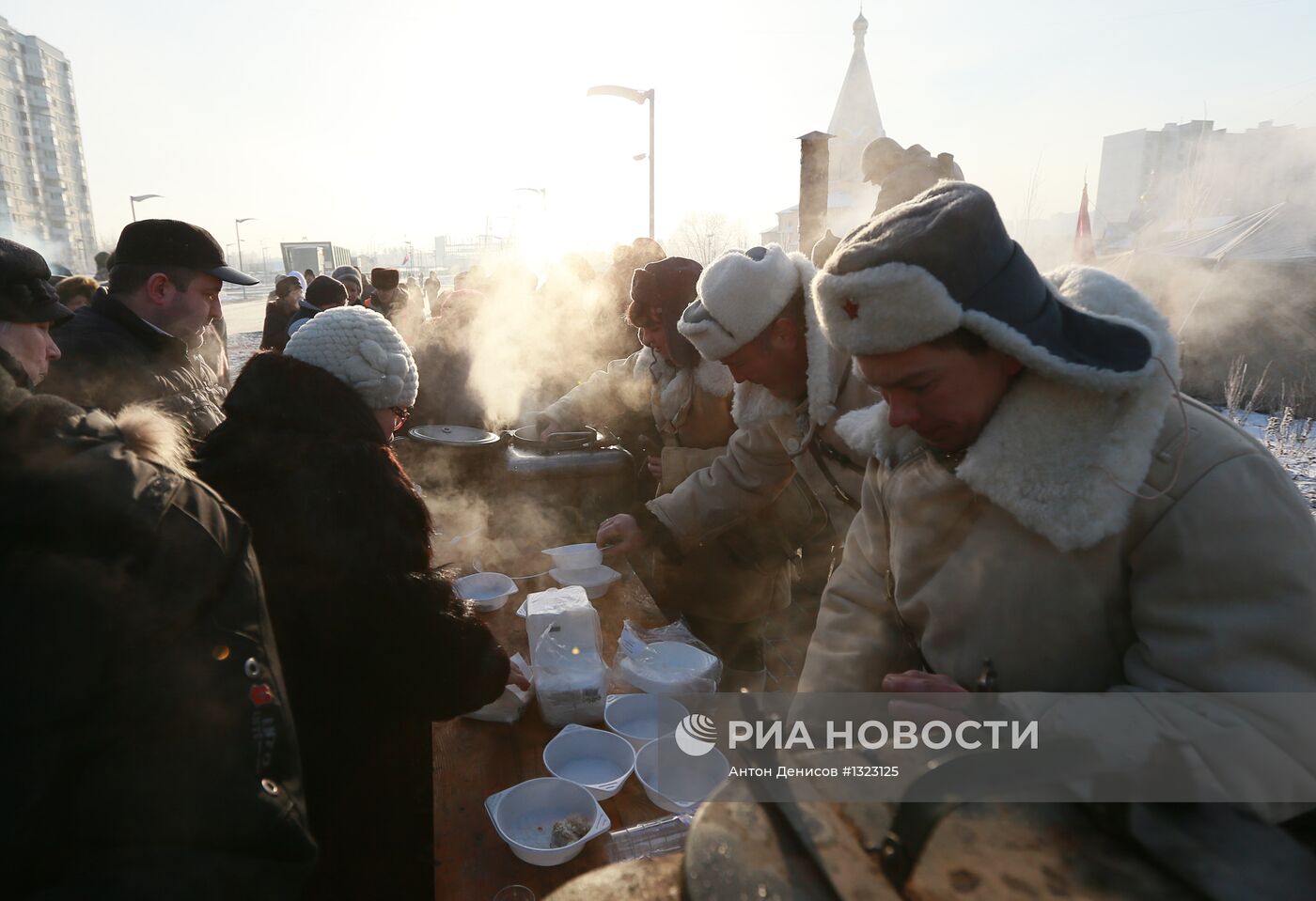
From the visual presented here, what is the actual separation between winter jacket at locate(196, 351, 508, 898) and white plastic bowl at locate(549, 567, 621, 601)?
1.18 m

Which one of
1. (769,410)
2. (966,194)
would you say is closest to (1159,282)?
(769,410)

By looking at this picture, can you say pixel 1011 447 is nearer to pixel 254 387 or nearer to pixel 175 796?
pixel 175 796

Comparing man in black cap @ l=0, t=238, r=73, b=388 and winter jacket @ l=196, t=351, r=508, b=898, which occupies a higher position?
man in black cap @ l=0, t=238, r=73, b=388

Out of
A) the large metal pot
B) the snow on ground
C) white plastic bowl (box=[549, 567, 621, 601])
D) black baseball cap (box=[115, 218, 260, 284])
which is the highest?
black baseball cap (box=[115, 218, 260, 284])

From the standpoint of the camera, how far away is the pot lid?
5.08 m

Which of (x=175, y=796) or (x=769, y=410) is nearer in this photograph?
(x=175, y=796)

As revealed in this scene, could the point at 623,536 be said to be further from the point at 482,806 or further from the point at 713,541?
the point at 482,806

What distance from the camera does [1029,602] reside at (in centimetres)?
138

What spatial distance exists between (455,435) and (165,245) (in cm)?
230

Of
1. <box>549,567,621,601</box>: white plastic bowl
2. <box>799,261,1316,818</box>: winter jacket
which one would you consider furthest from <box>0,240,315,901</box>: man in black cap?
<box>549,567,621,601</box>: white plastic bowl

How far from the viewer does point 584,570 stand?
3246mm

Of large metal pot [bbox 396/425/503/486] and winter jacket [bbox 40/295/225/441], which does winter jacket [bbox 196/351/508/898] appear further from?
large metal pot [bbox 396/425/503/486]

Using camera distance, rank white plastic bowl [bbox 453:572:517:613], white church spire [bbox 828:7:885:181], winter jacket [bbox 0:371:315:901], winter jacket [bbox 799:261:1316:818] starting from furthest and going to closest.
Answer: white church spire [bbox 828:7:885:181], white plastic bowl [bbox 453:572:517:613], winter jacket [bbox 799:261:1316:818], winter jacket [bbox 0:371:315:901]

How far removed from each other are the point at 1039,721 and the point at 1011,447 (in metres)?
0.54
